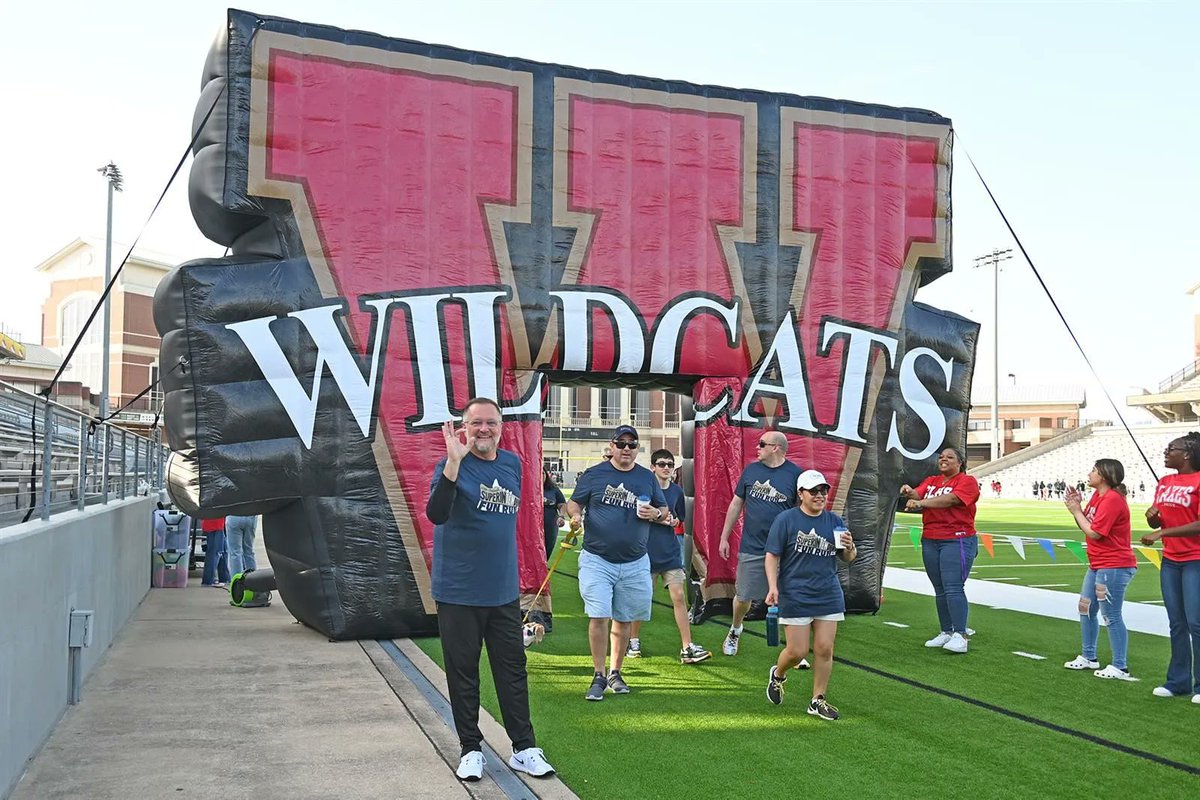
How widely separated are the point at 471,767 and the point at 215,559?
9135 millimetres

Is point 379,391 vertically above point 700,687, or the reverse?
point 379,391

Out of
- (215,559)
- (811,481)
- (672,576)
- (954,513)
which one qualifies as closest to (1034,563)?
(954,513)

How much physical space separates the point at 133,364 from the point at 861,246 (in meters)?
49.9

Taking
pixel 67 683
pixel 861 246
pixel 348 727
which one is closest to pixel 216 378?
pixel 67 683

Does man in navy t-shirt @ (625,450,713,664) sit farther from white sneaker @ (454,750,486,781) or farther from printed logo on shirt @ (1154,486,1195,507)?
printed logo on shirt @ (1154,486,1195,507)

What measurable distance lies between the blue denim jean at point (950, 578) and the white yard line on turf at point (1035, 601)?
2.30m

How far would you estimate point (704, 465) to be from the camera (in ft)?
33.2

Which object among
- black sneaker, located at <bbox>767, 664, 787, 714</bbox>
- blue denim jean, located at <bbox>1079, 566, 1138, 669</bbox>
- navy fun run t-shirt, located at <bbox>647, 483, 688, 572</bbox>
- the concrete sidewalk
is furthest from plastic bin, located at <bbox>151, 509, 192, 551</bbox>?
blue denim jean, located at <bbox>1079, 566, 1138, 669</bbox>

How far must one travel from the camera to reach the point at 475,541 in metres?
4.98

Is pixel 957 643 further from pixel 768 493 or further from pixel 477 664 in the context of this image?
pixel 477 664

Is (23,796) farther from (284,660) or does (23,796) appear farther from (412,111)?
(412,111)

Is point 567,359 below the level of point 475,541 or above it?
above

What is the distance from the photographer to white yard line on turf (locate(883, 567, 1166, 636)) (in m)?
10.1

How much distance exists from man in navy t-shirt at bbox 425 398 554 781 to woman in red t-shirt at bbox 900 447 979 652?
14.8 ft
